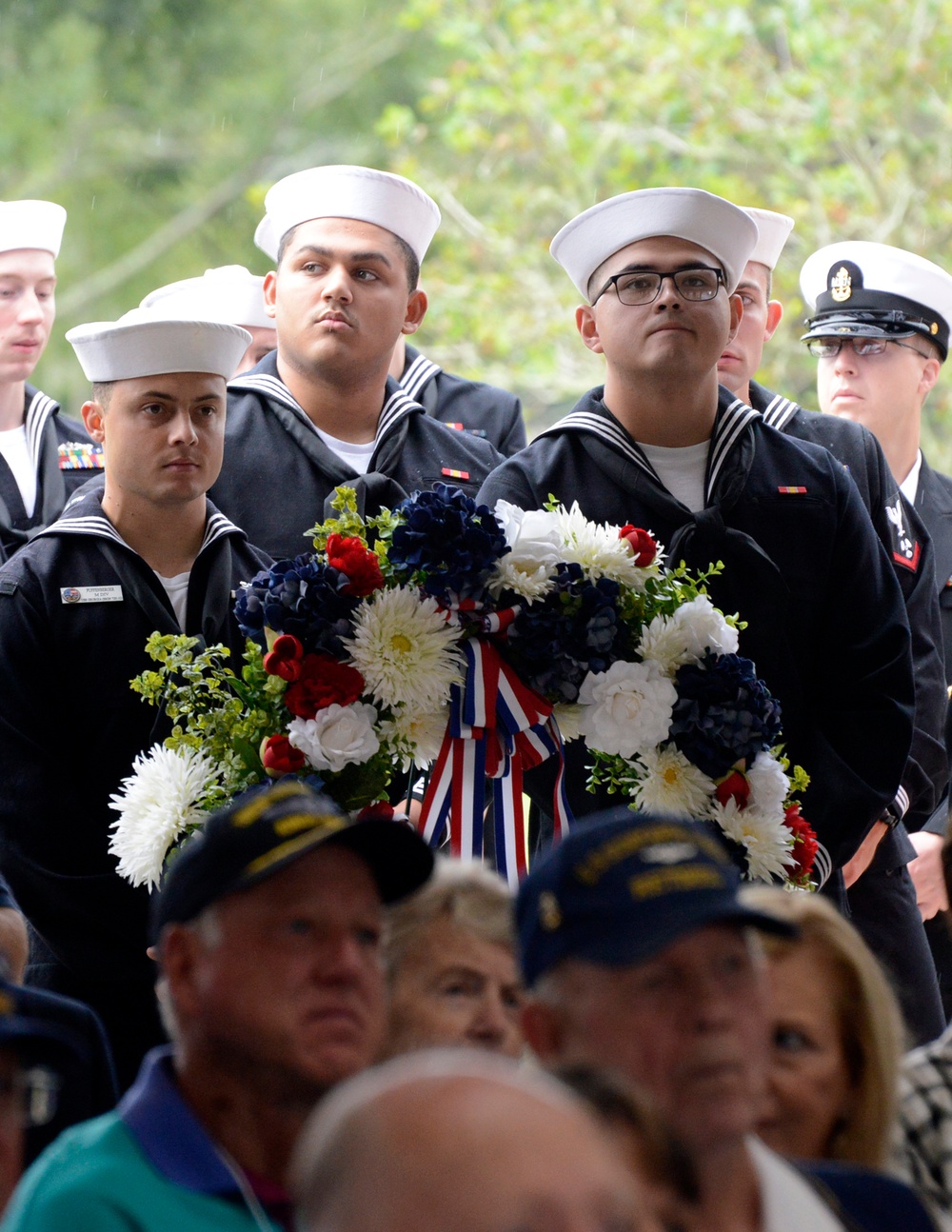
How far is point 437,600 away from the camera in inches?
119

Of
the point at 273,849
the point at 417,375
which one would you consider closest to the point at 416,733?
the point at 273,849

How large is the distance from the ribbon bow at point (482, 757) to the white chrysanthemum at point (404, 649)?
→ 49 millimetres

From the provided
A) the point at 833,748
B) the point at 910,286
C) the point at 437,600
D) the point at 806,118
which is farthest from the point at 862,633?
the point at 806,118

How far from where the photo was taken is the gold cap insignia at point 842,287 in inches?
197

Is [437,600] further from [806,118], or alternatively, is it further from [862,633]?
[806,118]

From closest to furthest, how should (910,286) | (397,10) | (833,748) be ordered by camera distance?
(833,748)
(910,286)
(397,10)

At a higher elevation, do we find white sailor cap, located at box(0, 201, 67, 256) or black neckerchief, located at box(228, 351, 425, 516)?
white sailor cap, located at box(0, 201, 67, 256)

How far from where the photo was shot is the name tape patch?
3518 millimetres

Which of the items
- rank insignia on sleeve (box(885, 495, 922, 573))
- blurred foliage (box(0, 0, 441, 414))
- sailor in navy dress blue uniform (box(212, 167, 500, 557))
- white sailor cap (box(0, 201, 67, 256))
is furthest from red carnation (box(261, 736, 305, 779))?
blurred foliage (box(0, 0, 441, 414))

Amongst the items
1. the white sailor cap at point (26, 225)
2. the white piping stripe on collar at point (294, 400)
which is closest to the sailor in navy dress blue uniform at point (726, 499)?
the white piping stripe on collar at point (294, 400)

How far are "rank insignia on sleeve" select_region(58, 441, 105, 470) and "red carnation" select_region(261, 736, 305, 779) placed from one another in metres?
2.52

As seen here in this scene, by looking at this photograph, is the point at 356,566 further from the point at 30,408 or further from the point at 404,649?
the point at 30,408

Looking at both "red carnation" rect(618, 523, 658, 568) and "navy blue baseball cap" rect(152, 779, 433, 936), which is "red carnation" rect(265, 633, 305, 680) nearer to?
"red carnation" rect(618, 523, 658, 568)

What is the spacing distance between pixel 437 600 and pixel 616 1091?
1.49m
